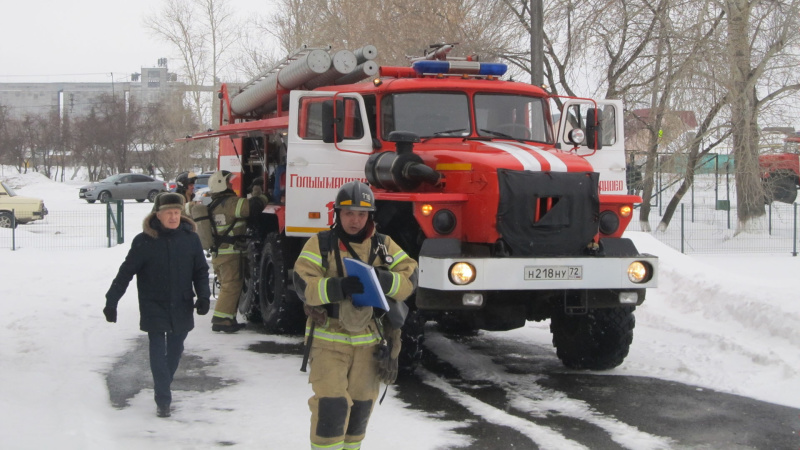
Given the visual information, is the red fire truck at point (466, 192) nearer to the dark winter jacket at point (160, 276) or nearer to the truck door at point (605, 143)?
the truck door at point (605, 143)

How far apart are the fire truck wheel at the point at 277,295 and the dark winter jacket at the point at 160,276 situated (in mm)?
3090

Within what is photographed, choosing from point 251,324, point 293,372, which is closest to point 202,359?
point 293,372

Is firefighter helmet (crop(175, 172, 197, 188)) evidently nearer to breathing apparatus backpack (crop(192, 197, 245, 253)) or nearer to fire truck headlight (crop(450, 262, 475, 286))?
breathing apparatus backpack (crop(192, 197, 245, 253))

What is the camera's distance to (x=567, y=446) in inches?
241

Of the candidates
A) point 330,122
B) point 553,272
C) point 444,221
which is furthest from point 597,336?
point 330,122

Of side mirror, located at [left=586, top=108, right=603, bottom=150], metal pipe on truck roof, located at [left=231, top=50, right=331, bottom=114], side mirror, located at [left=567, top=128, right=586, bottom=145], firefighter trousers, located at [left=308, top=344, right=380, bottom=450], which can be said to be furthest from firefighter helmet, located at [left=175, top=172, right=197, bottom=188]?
firefighter trousers, located at [left=308, top=344, right=380, bottom=450]

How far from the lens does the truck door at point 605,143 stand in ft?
31.2

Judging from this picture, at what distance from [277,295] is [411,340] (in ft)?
9.80

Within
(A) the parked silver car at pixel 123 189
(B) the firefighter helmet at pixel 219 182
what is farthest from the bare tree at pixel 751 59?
(A) the parked silver car at pixel 123 189

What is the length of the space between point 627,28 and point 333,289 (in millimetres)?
16485

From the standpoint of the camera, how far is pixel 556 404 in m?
7.32

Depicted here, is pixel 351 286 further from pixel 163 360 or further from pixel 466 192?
pixel 466 192

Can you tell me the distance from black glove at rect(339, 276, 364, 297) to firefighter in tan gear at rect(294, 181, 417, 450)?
Answer: 0.05 meters

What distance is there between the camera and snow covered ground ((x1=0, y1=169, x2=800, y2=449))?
20.7 feet
